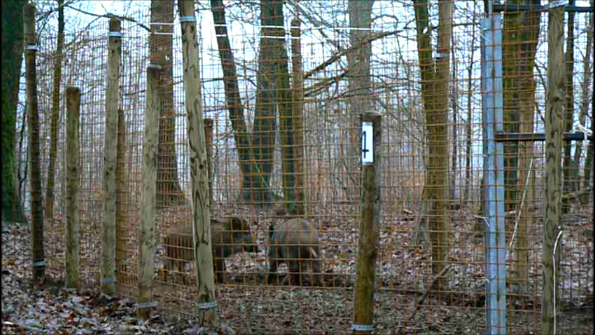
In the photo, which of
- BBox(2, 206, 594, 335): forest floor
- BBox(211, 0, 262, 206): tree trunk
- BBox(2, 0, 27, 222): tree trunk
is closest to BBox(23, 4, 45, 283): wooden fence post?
BBox(2, 206, 594, 335): forest floor

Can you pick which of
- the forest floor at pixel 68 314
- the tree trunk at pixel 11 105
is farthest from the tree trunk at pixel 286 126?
the tree trunk at pixel 11 105

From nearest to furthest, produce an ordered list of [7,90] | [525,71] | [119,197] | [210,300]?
[210,300]
[525,71]
[119,197]
[7,90]

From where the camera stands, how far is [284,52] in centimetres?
687

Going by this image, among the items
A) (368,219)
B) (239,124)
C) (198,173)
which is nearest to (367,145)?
(368,219)

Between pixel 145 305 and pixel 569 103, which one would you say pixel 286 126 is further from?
pixel 569 103

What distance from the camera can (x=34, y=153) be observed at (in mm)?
8305

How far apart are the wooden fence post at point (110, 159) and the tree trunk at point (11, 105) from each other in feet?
15.4

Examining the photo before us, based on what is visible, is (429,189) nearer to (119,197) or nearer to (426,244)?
(426,244)

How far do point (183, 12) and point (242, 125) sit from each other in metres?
1.26

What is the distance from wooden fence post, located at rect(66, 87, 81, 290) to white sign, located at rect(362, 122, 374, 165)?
4065mm

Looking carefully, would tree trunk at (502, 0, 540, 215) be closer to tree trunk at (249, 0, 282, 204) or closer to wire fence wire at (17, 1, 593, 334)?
wire fence wire at (17, 1, 593, 334)

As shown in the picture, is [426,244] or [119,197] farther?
[119,197]

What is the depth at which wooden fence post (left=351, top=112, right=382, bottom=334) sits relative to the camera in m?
5.22

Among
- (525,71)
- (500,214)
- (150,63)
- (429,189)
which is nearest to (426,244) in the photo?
(429,189)
